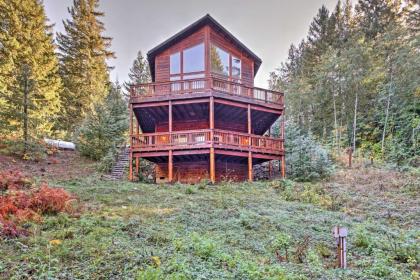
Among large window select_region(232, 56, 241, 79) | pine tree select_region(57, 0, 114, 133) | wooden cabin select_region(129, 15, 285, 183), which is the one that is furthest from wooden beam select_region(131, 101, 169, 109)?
pine tree select_region(57, 0, 114, 133)

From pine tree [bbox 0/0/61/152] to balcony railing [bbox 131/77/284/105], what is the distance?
655 centimetres

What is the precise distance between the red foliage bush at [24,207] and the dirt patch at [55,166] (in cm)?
554

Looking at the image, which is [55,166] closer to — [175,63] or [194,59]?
[175,63]

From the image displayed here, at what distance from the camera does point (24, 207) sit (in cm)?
917

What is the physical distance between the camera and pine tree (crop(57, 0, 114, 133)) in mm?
30703

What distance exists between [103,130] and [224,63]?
32.2 ft

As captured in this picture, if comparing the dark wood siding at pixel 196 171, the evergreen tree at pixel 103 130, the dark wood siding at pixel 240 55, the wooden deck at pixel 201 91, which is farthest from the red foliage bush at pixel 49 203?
the dark wood siding at pixel 240 55

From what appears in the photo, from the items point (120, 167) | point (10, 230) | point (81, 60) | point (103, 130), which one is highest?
point (81, 60)

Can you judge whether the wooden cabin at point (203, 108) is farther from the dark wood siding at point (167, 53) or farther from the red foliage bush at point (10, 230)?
the red foliage bush at point (10, 230)

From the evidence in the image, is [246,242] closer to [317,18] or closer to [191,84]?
[191,84]

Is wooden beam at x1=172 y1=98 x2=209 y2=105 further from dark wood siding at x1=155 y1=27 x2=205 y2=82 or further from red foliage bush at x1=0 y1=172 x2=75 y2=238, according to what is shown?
red foliage bush at x1=0 y1=172 x2=75 y2=238

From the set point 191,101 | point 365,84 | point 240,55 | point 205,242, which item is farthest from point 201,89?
point 365,84

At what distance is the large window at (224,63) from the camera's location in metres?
19.2

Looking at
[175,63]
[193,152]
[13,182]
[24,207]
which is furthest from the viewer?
[175,63]
